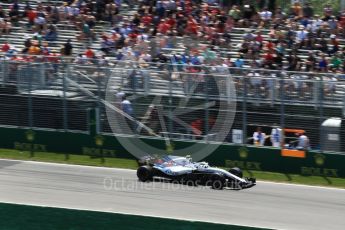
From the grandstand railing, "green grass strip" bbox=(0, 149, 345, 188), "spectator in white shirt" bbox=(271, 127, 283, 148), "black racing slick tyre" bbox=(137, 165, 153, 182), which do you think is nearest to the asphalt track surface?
"black racing slick tyre" bbox=(137, 165, 153, 182)

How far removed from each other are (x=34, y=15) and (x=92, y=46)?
10.8 ft

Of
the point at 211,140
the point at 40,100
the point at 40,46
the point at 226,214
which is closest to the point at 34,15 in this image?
the point at 40,46

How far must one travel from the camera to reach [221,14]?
29.6m

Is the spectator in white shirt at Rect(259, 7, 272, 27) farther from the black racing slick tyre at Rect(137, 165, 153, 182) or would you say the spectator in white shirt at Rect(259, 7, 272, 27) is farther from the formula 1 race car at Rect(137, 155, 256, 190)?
the black racing slick tyre at Rect(137, 165, 153, 182)

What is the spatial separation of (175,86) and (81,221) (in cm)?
750

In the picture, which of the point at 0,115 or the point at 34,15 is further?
the point at 34,15

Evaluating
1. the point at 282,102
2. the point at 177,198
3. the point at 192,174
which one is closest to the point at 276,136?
the point at 282,102

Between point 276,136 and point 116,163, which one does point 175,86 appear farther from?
point 276,136

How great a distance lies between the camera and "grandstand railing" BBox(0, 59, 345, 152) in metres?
22.7

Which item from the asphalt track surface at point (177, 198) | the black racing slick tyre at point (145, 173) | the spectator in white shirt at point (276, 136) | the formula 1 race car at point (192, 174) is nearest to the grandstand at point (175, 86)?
the spectator in white shirt at point (276, 136)

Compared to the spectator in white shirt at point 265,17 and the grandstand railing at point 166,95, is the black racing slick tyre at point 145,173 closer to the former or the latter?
the grandstand railing at point 166,95

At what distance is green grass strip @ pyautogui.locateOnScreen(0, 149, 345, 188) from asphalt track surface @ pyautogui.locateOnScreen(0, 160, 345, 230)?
2.30 ft

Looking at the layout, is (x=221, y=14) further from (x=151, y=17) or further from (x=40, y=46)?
(x=40, y=46)

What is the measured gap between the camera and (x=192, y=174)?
2053 cm
